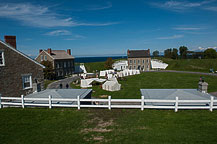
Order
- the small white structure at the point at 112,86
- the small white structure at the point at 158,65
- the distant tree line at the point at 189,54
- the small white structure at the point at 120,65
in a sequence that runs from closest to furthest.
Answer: the small white structure at the point at 112,86 → the small white structure at the point at 120,65 → the small white structure at the point at 158,65 → the distant tree line at the point at 189,54

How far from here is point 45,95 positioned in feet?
38.3

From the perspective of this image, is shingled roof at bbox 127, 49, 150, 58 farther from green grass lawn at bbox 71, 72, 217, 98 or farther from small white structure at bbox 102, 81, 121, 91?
small white structure at bbox 102, 81, 121, 91

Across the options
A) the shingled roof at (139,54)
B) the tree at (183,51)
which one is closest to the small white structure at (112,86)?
the shingled roof at (139,54)

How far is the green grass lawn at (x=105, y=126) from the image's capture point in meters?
7.26

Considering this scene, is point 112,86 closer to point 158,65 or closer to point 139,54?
point 139,54

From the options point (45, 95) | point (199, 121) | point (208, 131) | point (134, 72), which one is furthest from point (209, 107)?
point (134, 72)

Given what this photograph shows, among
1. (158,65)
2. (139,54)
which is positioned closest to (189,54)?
(158,65)

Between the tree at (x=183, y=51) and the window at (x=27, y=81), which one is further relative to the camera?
the tree at (x=183, y=51)

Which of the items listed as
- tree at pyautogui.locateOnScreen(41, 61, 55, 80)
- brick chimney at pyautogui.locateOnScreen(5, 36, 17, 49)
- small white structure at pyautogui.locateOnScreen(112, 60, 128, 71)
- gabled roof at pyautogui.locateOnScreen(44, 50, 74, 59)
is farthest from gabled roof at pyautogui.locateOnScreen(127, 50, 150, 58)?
brick chimney at pyautogui.locateOnScreen(5, 36, 17, 49)

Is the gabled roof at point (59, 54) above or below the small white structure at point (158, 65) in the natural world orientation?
above

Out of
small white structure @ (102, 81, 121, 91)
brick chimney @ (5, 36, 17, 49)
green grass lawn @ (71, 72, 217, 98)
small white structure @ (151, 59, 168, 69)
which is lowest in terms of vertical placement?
green grass lawn @ (71, 72, 217, 98)

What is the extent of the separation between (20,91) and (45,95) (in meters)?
7.64

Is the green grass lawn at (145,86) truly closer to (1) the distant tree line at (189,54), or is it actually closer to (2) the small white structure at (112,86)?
(2) the small white structure at (112,86)

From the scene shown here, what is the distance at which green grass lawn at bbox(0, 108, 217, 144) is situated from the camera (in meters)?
7.26
